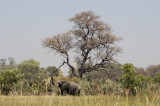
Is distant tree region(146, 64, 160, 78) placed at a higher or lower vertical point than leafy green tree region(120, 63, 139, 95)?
higher

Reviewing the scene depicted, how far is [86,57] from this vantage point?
35.5 meters

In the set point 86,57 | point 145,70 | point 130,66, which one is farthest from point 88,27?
point 145,70

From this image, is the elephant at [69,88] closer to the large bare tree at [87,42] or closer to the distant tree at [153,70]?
the large bare tree at [87,42]

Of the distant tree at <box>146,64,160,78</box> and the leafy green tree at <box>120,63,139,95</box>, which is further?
the distant tree at <box>146,64,160,78</box>

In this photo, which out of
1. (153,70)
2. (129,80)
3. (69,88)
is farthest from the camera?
(153,70)

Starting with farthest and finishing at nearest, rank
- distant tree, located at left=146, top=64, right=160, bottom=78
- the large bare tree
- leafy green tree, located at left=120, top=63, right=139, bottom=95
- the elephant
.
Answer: distant tree, located at left=146, top=64, right=160, bottom=78 < the large bare tree < the elephant < leafy green tree, located at left=120, top=63, right=139, bottom=95

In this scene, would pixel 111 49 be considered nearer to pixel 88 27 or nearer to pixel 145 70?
pixel 88 27

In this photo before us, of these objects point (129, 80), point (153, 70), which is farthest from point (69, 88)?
point (153, 70)

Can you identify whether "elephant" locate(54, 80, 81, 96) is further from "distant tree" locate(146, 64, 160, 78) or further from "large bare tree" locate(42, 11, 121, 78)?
"distant tree" locate(146, 64, 160, 78)

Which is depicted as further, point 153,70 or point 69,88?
point 153,70

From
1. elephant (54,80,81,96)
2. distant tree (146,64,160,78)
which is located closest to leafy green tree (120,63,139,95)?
elephant (54,80,81,96)

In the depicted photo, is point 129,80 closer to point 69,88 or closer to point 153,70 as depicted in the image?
point 69,88

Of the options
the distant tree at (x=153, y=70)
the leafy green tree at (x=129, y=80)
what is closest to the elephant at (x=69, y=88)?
the leafy green tree at (x=129, y=80)

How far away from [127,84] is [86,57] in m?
21.1
